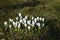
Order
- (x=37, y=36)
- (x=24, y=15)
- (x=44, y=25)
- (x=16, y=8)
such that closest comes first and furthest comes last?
(x=37, y=36) → (x=44, y=25) → (x=24, y=15) → (x=16, y=8)

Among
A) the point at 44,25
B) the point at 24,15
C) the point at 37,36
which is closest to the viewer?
the point at 37,36

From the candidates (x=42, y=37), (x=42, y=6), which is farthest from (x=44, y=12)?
(x=42, y=37)

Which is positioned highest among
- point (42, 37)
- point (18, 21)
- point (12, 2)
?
point (12, 2)

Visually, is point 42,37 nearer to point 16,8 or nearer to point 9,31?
point 9,31

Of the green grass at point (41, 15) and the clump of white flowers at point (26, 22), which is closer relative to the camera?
the green grass at point (41, 15)

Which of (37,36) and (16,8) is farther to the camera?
(16,8)

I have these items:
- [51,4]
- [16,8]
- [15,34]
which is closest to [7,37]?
[15,34]

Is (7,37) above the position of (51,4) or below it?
below

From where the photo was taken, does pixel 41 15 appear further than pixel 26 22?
Yes

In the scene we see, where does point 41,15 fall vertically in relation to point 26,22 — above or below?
above

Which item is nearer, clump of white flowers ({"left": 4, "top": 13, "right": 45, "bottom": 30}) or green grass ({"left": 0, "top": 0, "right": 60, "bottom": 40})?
green grass ({"left": 0, "top": 0, "right": 60, "bottom": 40})
